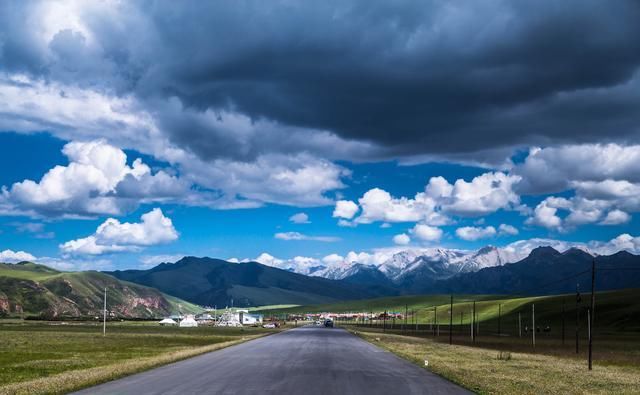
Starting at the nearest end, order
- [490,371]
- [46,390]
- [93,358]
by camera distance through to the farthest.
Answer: [46,390] < [490,371] < [93,358]

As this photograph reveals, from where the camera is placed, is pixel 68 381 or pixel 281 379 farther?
pixel 281 379

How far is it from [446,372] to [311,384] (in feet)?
41.8

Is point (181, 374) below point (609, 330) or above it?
above

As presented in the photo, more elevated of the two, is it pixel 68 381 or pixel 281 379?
pixel 68 381

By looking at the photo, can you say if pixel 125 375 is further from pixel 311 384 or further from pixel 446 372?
pixel 446 372

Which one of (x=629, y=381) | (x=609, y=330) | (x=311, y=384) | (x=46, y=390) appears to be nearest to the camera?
(x=46, y=390)

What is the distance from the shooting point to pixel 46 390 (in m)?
30.3

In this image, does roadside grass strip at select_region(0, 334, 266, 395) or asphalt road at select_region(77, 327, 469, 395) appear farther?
asphalt road at select_region(77, 327, 469, 395)

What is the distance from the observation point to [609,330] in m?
199

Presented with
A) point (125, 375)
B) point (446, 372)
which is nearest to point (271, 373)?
point (125, 375)

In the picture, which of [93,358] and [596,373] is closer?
[596,373]

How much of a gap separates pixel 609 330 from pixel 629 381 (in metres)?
173

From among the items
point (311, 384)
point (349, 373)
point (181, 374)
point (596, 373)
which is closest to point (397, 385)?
point (311, 384)

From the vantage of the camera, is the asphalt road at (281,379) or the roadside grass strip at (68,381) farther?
the asphalt road at (281,379)
